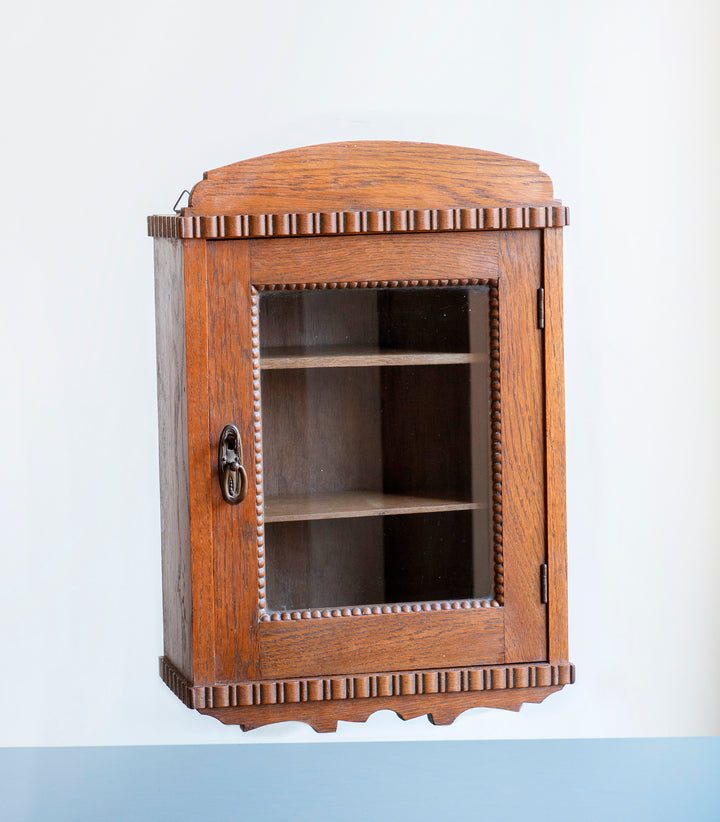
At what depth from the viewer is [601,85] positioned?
1.78 metres

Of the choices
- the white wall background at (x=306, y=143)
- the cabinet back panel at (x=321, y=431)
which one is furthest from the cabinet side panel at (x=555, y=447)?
the white wall background at (x=306, y=143)

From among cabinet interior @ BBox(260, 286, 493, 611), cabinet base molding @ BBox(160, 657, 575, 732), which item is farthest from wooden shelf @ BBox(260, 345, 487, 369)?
cabinet base molding @ BBox(160, 657, 575, 732)

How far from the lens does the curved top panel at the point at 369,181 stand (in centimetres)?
131

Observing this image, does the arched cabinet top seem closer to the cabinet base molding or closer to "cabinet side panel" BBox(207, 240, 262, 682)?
"cabinet side panel" BBox(207, 240, 262, 682)

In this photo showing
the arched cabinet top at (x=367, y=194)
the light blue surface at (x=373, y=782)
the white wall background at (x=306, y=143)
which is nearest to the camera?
the arched cabinet top at (x=367, y=194)

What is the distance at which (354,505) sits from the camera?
1386 mm

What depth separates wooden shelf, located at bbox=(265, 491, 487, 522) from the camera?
4.48ft

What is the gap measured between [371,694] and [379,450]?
28 cm

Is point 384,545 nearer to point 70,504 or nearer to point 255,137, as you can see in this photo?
point 70,504

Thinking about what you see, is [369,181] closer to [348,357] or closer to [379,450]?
[348,357]

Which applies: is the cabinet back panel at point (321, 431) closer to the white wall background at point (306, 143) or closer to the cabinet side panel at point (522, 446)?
the cabinet side panel at point (522, 446)

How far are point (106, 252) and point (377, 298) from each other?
1.75 feet

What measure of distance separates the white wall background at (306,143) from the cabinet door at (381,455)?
43 centimetres

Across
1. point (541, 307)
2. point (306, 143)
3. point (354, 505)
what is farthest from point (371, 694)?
point (306, 143)
